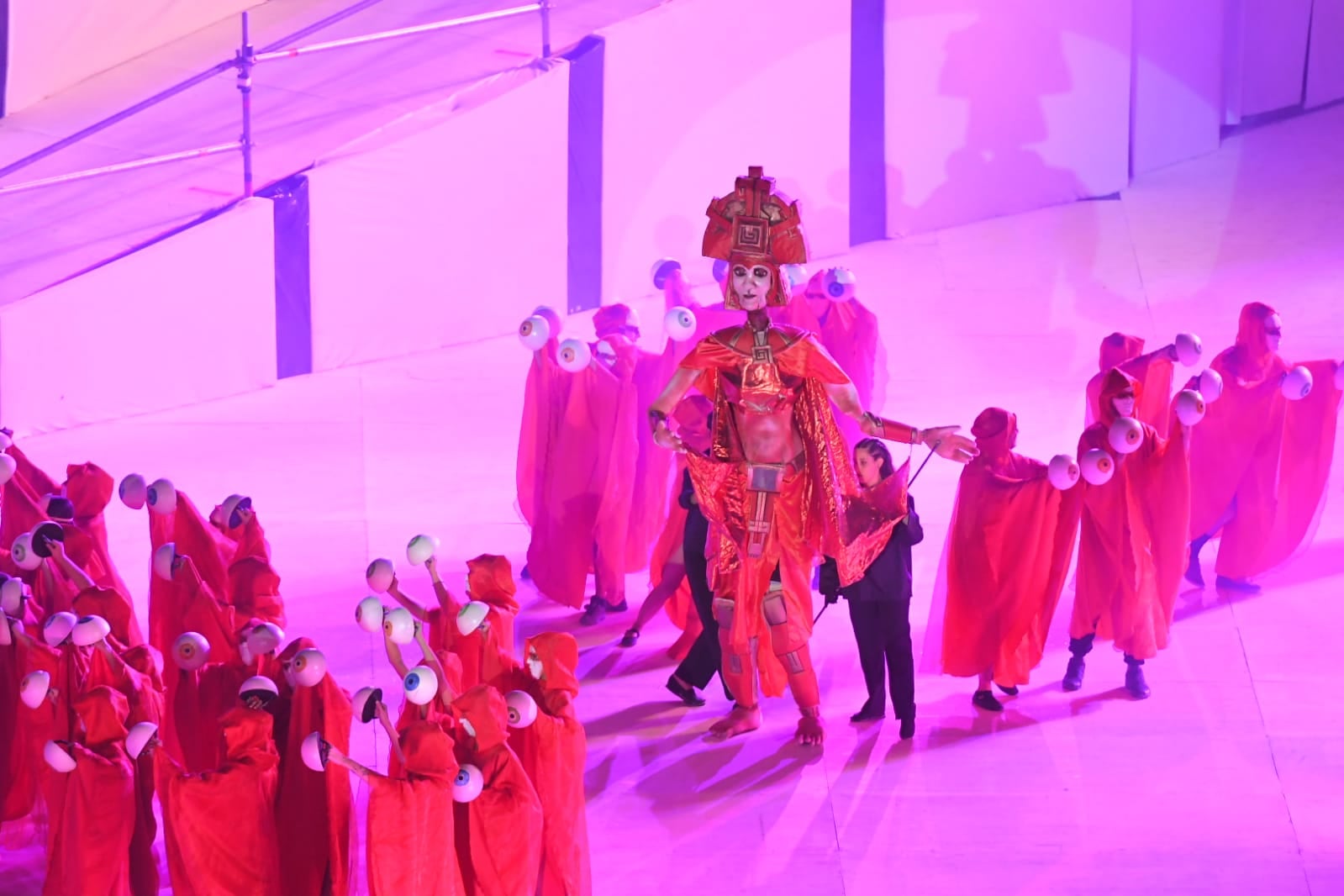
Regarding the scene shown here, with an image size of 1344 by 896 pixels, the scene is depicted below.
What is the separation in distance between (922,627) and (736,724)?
3.71 feet

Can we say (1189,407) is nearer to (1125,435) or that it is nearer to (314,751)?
(1125,435)

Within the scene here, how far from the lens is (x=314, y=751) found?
4441mm

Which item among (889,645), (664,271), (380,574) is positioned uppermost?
(664,271)

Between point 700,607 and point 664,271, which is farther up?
point 664,271

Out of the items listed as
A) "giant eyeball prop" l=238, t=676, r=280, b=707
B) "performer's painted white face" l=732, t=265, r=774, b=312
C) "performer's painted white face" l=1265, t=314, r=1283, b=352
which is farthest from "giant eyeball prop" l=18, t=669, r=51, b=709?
"performer's painted white face" l=1265, t=314, r=1283, b=352

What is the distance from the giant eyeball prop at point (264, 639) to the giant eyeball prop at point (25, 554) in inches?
33.8

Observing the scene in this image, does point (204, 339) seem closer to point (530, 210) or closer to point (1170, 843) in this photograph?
point (530, 210)

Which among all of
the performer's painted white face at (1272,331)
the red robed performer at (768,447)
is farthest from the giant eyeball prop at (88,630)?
the performer's painted white face at (1272,331)

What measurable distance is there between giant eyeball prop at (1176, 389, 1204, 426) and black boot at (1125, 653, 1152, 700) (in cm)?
85

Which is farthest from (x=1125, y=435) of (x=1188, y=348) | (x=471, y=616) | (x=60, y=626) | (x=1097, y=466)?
(x=60, y=626)

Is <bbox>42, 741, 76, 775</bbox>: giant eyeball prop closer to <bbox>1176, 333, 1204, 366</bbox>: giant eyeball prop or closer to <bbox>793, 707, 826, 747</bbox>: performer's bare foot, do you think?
<bbox>793, 707, 826, 747</bbox>: performer's bare foot

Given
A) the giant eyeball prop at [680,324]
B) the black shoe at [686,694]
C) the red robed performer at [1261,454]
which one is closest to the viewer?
the black shoe at [686,694]

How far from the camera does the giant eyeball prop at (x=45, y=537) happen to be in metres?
5.38

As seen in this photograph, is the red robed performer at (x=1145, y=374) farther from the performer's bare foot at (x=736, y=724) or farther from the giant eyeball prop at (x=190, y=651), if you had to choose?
the giant eyeball prop at (x=190, y=651)
